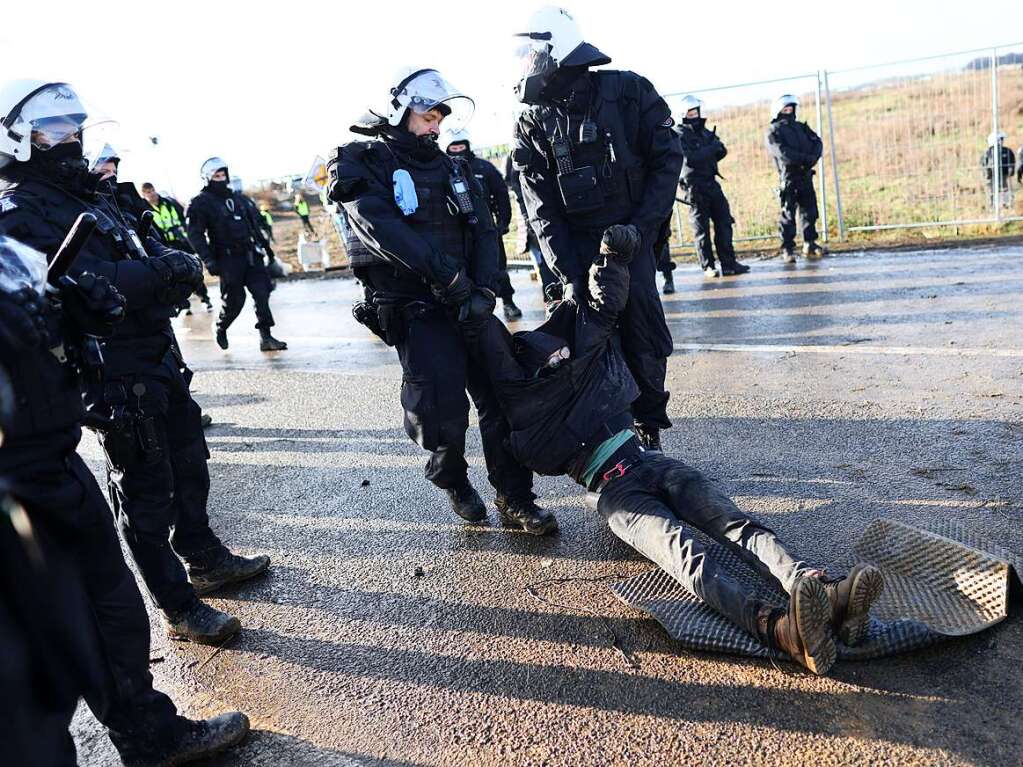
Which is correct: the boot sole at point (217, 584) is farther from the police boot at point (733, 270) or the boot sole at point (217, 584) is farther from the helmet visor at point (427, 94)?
the police boot at point (733, 270)

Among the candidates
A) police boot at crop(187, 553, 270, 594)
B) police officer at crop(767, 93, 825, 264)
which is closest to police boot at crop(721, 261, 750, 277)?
police officer at crop(767, 93, 825, 264)

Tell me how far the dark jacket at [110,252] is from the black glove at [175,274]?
0.02 meters

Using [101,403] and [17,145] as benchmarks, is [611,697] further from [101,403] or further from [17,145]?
[17,145]

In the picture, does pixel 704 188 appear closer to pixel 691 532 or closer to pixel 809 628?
pixel 691 532

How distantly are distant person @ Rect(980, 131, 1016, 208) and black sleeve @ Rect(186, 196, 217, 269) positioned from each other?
10511mm

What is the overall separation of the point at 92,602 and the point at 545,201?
3.27m

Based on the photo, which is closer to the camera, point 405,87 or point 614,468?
point 614,468

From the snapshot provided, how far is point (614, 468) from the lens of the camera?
3.62 m

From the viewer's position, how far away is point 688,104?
37.6 feet

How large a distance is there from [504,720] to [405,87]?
109 inches

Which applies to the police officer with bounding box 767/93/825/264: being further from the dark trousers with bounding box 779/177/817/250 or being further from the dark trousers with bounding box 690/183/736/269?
the dark trousers with bounding box 690/183/736/269

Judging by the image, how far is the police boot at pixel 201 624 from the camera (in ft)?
11.3

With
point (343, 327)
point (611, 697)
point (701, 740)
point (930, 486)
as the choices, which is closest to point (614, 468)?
point (611, 697)

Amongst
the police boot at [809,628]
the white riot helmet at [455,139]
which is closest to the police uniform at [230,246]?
the white riot helmet at [455,139]
